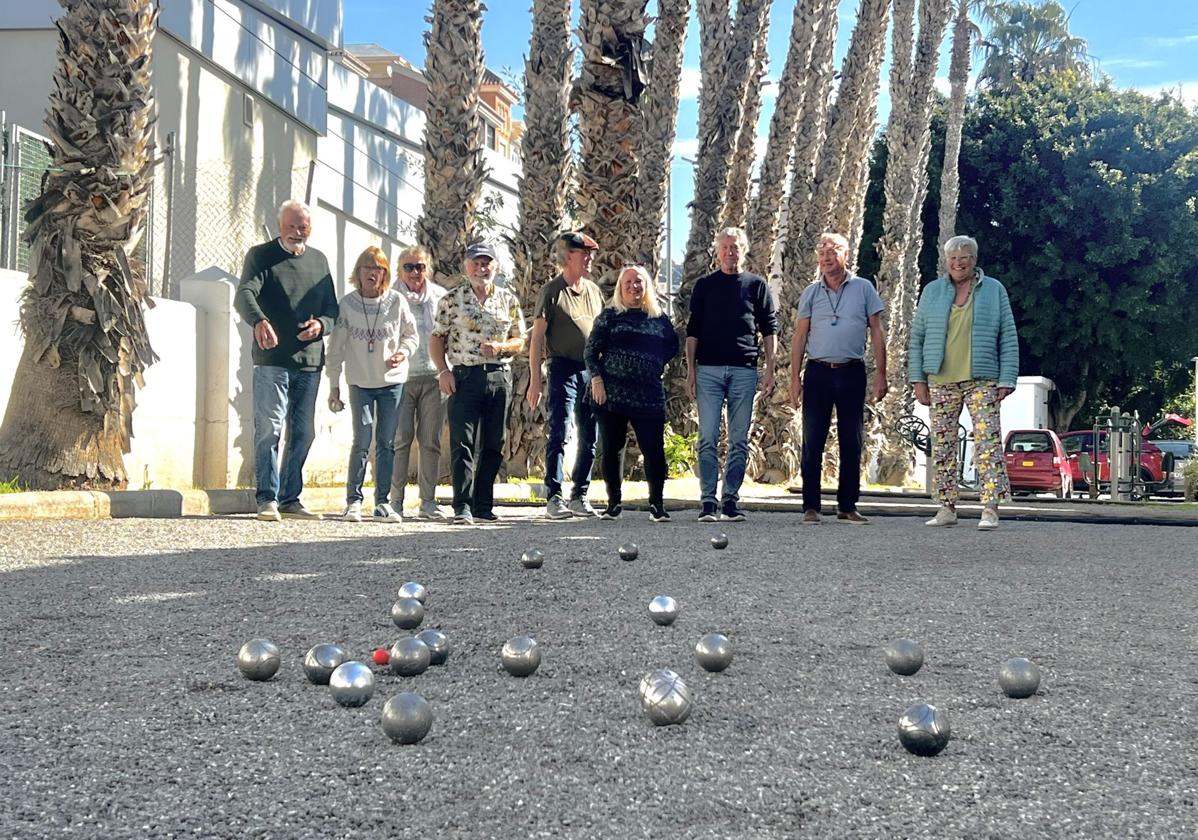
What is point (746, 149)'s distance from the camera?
21.4 meters

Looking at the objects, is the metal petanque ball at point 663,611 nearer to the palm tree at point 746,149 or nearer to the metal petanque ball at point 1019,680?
the metal petanque ball at point 1019,680

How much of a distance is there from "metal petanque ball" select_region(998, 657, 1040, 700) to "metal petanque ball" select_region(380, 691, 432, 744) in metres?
1.61

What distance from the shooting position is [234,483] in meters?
12.0

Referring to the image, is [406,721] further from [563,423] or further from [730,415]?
[730,415]

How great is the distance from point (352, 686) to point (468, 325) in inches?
235

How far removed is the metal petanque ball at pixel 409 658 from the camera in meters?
3.91

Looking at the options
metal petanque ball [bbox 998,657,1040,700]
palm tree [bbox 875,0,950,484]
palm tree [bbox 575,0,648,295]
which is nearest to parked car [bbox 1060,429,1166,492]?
palm tree [bbox 875,0,950,484]

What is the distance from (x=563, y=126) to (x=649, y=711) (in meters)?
12.3

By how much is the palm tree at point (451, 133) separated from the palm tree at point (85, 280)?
4.32 m

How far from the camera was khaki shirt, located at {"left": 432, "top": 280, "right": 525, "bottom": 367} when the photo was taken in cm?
933

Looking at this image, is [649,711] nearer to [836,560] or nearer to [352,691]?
[352,691]

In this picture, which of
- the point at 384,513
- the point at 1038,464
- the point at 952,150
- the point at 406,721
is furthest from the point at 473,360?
the point at 952,150

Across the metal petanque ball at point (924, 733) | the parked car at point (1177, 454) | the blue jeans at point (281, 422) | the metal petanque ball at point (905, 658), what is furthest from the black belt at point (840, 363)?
the parked car at point (1177, 454)

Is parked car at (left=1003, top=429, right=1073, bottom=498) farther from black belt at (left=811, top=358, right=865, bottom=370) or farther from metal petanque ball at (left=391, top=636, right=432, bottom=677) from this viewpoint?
metal petanque ball at (left=391, top=636, right=432, bottom=677)
